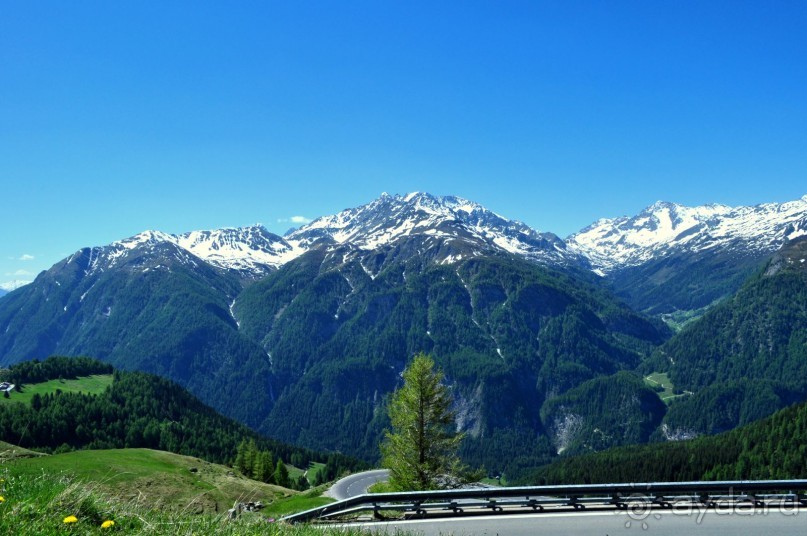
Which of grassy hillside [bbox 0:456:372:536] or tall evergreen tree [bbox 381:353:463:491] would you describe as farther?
tall evergreen tree [bbox 381:353:463:491]

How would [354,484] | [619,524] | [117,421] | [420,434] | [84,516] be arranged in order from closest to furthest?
[84,516], [619,524], [420,434], [354,484], [117,421]

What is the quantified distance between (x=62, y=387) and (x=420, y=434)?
183493 mm

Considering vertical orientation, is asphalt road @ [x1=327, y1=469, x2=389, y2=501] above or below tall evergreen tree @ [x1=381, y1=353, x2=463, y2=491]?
below

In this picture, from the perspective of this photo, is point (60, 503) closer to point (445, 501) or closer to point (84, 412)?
point (445, 501)

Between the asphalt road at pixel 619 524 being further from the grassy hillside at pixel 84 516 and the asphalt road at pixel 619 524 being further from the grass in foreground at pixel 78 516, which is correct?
the grass in foreground at pixel 78 516

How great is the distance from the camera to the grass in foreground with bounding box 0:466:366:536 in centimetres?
675

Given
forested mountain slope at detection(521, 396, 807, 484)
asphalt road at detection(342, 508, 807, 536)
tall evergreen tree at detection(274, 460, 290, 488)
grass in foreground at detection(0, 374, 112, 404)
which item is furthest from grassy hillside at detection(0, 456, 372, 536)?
grass in foreground at detection(0, 374, 112, 404)

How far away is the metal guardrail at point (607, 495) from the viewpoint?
18641mm

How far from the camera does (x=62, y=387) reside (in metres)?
179

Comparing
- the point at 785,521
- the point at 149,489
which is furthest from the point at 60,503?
the point at 149,489

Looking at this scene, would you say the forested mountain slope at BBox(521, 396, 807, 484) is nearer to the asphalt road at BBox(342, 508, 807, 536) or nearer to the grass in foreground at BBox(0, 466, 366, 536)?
the asphalt road at BBox(342, 508, 807, 536)

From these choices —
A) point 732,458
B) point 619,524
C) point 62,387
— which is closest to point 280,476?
point 619,524

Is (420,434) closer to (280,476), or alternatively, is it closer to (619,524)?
(619,524)

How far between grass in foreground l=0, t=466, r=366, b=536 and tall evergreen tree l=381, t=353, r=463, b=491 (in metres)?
27.6
